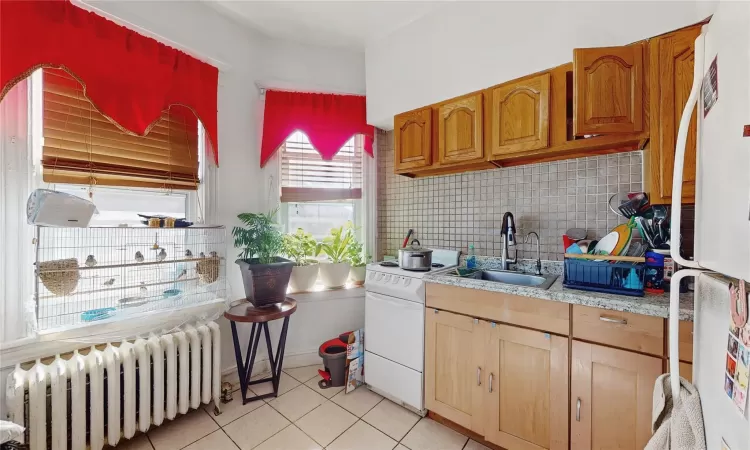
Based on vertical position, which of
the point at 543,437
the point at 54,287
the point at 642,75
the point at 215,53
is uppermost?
the point at 215,53

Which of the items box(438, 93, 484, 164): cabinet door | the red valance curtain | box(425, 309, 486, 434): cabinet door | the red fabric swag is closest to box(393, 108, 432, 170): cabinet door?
box(438, 93, 484, 164): cabinet door

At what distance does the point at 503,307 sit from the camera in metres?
1.57

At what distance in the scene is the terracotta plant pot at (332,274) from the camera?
8.63 feet

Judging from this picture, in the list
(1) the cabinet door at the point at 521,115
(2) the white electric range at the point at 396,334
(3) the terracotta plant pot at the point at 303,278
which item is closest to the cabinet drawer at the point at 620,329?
(2) the white electric range at the point at 396,334

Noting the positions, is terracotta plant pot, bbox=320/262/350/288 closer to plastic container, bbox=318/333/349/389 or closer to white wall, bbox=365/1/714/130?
plastic container, bbox=318/333/349/389

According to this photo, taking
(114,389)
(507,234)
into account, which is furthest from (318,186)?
(114,389)

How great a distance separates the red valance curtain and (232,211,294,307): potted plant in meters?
0.77

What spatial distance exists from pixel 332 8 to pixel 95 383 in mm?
2794

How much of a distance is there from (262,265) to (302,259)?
0.63m

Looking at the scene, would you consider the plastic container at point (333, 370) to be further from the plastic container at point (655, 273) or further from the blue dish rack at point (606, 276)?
the plastic container at point (655, 273)

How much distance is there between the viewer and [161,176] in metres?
1.95

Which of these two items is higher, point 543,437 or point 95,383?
point 95,383

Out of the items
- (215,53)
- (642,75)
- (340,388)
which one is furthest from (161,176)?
(642,75)

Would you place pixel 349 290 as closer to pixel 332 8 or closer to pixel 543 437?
pixel 543 437
